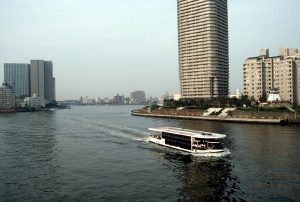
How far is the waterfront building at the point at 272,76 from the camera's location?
142125 millimetres

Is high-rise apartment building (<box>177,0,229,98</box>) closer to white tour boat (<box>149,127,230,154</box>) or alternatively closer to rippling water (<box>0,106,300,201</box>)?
rippling water (<box>0,106,300,201</box>)

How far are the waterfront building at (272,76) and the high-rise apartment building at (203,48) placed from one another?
90.3 ft

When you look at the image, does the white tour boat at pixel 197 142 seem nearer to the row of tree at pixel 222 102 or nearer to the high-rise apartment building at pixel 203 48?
the row of tree at pixel 222 102

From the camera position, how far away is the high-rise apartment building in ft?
584

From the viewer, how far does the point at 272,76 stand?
147125 mm

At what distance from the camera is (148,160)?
4631 cm

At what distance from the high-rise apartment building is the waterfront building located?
2754 cm

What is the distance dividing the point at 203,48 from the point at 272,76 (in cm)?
4347

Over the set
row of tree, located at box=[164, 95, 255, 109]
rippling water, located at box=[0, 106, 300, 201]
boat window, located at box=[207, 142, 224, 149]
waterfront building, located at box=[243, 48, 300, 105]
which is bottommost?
rippling water, located at box=[0, 106, 300, 201]

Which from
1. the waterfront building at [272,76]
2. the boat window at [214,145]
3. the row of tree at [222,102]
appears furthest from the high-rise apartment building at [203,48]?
the boat window at [214,145]

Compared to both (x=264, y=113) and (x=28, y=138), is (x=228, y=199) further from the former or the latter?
(x=264, y=113)

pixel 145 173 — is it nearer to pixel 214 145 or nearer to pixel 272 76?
pixel 214 145

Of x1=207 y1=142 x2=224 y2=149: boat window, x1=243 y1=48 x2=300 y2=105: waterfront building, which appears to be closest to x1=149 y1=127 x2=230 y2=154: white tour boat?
x1=207 y1=142 x2=224 y2=149: boat window

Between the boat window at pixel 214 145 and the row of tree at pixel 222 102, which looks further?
the row of tree at pixel 222 102
